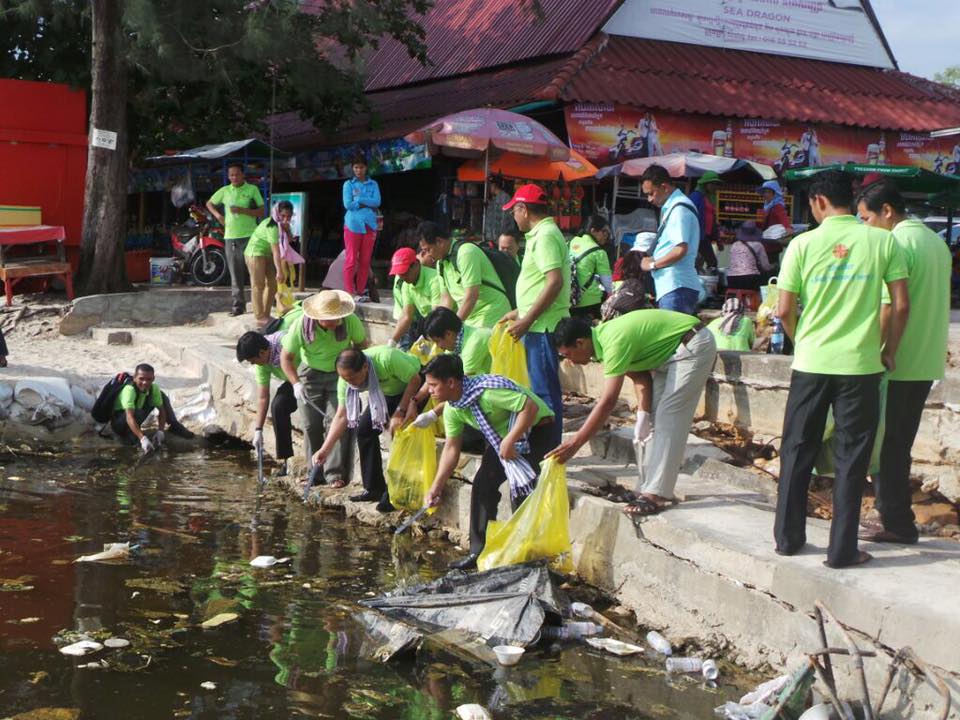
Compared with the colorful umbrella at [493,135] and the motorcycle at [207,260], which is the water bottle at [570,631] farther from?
the motorcycle at [207,260]

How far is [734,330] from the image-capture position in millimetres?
9180

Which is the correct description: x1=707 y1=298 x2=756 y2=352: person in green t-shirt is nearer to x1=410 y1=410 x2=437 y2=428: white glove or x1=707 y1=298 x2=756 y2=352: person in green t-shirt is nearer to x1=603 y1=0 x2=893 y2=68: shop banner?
x1=410 y1=410 x2=437 y2=428: white glove

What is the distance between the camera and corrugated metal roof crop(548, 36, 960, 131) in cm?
1559

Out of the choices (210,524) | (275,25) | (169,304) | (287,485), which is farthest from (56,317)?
(210,524)

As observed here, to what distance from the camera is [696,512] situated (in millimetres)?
6082

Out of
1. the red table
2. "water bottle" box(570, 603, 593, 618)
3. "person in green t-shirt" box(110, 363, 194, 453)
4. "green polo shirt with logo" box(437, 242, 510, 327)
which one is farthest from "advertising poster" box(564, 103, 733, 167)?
"water bottle" box(570, 603, 593, 618)

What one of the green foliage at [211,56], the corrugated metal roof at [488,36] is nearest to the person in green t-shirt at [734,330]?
the green foliage at [211,56]

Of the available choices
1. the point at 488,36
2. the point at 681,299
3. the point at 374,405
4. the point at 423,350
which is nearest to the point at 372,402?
→ the point at 374,405

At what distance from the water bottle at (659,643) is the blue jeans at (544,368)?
5.65 feet

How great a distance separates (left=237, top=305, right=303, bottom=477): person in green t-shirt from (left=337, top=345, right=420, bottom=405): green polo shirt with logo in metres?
0.80

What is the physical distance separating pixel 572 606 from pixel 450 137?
850cm

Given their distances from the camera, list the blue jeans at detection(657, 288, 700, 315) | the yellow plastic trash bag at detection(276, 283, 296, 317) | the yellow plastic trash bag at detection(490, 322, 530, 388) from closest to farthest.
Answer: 1. the yellow plastic trash bag at detection(490, 322, 530, 388)
2. the blue jeans at detection(657, 288, 700, 315)
3. the yellow plastic trash bag at detection(276, 283, 296, 317)

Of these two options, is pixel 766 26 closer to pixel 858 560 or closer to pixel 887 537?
pixel 887 537

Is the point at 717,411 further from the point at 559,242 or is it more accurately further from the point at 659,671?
the point at 659,671
